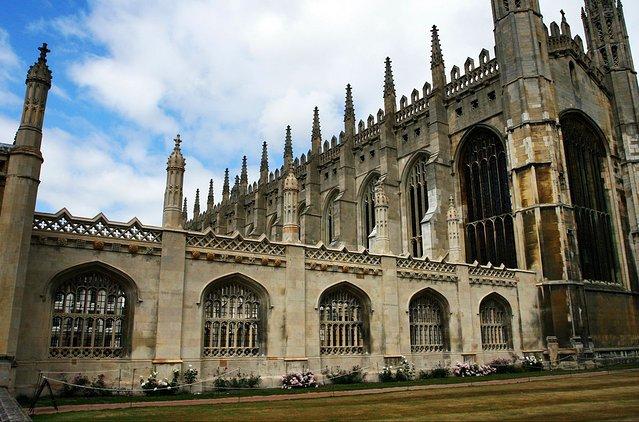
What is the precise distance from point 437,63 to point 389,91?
5265 mm

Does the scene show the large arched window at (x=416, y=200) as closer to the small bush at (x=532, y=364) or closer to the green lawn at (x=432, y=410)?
the small bush at (x=532, y=364)

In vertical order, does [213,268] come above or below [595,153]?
below

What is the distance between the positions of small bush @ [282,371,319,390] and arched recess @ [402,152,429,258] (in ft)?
69.3

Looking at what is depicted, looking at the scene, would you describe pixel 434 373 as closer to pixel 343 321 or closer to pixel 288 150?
pixel 343 321

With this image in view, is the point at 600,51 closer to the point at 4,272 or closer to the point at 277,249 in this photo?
the point at 277,249

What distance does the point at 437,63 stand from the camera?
37.6 m

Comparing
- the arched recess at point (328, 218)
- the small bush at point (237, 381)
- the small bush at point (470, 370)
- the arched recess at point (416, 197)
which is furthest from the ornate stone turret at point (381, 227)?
the arched recess at point (328, 218)

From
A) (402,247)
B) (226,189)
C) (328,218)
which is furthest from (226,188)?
(402,247)

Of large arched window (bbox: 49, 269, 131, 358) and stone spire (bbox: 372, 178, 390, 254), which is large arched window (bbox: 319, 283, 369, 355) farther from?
large arched window (bbox: 49, 269, 131, 358)

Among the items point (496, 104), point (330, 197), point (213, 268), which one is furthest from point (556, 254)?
point (330, 197)

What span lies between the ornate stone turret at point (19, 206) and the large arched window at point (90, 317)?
1455mm

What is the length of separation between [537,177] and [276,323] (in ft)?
62.3

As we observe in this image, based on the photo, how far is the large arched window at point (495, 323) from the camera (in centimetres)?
2511

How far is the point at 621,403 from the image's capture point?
9258 millimetres
